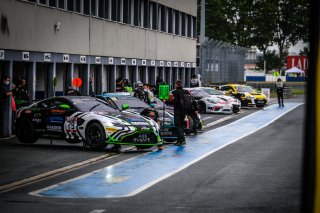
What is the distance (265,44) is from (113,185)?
383ft

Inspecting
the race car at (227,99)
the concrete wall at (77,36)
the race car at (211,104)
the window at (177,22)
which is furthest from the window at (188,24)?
the race car at (211,104)

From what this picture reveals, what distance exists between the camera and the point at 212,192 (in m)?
11.9

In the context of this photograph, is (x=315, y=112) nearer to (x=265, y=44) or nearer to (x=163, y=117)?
(x=163, y=117)

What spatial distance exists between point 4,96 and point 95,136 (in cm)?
499

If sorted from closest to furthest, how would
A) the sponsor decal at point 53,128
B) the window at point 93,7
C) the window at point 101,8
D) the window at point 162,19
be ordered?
the sponsor decal at point 53,128 → the window at point 93,7 → the window at point 101,8 → the window at point 162,19

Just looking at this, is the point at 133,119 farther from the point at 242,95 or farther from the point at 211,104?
the point at 242,95

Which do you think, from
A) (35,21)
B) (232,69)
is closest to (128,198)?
(35,21)

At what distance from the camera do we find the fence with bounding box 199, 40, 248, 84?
201 feet

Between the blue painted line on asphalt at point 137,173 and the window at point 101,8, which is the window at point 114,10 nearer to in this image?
the window at point 101,8

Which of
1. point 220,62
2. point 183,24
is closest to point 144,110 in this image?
point 183,24

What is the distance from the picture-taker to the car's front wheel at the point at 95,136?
19.0m

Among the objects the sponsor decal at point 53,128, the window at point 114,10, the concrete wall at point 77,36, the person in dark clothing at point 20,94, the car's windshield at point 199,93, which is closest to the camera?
the sponsor decal at point 53,128

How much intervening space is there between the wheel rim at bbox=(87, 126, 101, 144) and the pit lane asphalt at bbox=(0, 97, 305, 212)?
149cm

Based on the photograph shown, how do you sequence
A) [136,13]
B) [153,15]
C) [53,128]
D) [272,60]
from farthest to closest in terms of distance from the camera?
1. [272,60]
2. [153,15]
3. [136,13]
4. [53,128]
